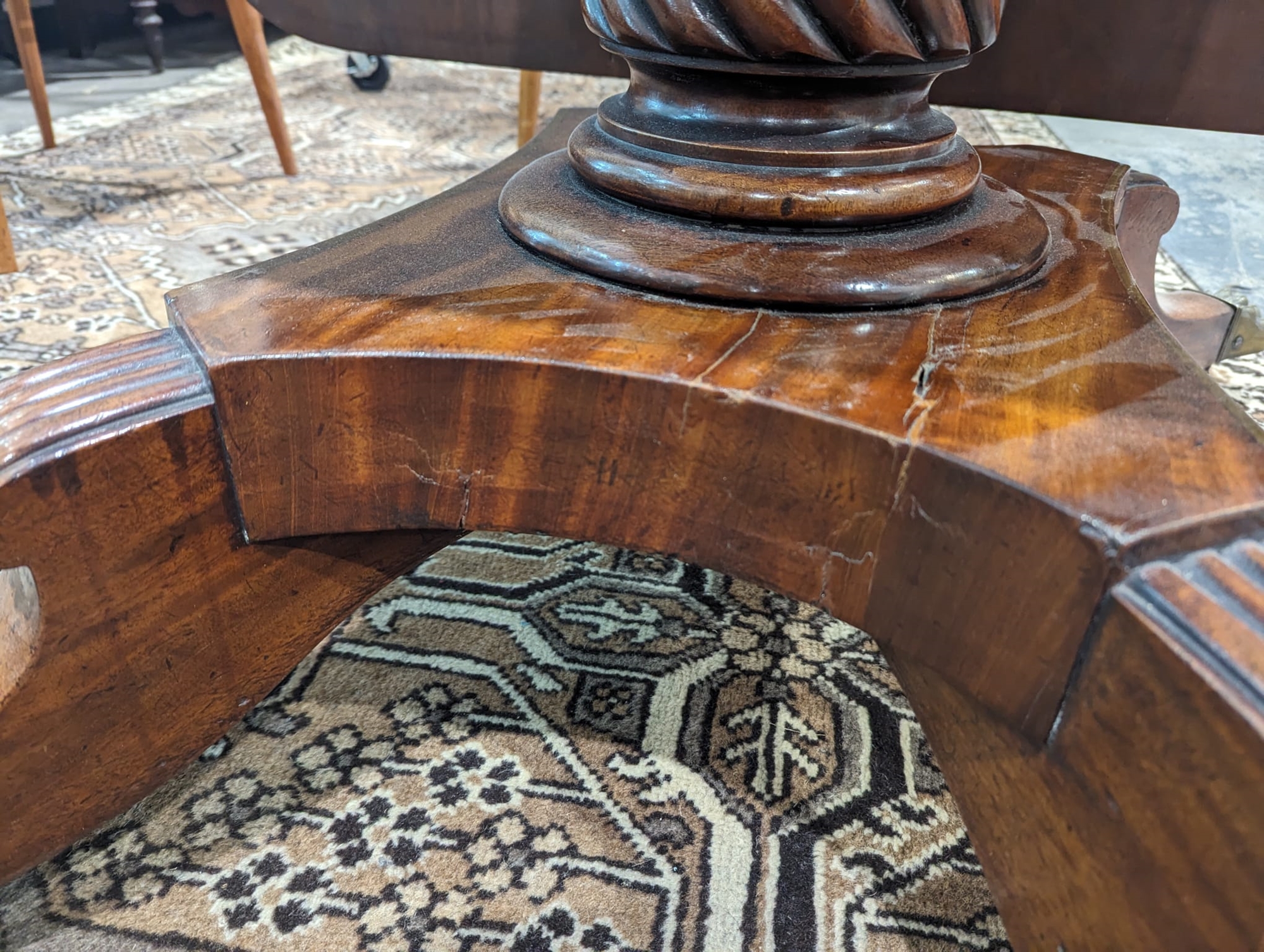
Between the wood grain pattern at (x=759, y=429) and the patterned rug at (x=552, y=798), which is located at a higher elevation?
the wood grain pattern at (x=759, y=429)

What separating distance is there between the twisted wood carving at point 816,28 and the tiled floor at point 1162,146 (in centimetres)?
100

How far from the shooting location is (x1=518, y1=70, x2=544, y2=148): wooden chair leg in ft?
4.33

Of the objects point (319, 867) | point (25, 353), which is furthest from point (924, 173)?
point (25, 353)

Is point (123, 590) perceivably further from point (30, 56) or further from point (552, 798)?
point (30, 56)

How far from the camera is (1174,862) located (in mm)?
262

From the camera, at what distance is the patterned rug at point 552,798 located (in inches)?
15.5

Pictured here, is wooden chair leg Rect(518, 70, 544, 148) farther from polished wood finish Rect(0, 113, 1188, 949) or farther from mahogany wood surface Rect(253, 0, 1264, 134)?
polished wood finish Rect(0, 113, 1188, 949)

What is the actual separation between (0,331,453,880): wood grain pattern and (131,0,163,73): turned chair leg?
200 centimetres

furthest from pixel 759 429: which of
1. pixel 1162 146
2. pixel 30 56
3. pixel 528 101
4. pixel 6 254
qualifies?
pixel 1162 146

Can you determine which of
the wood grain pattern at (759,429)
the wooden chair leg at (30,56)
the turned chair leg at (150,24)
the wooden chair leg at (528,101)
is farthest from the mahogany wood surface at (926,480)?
the turned chair leg at (150,24)

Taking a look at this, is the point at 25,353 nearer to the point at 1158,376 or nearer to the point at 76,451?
the point at 76,451

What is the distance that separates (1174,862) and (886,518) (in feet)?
0.41

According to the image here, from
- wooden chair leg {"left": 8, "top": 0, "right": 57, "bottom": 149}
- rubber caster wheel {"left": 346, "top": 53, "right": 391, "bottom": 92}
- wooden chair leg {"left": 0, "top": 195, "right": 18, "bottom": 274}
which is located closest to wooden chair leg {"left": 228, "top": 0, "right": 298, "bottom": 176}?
wooden chair leg {"left": 8, "top": 0, "right": 57, "bottom": 149}

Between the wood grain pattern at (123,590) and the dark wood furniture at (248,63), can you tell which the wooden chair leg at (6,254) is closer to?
the dark wood furniture at (248,63)
